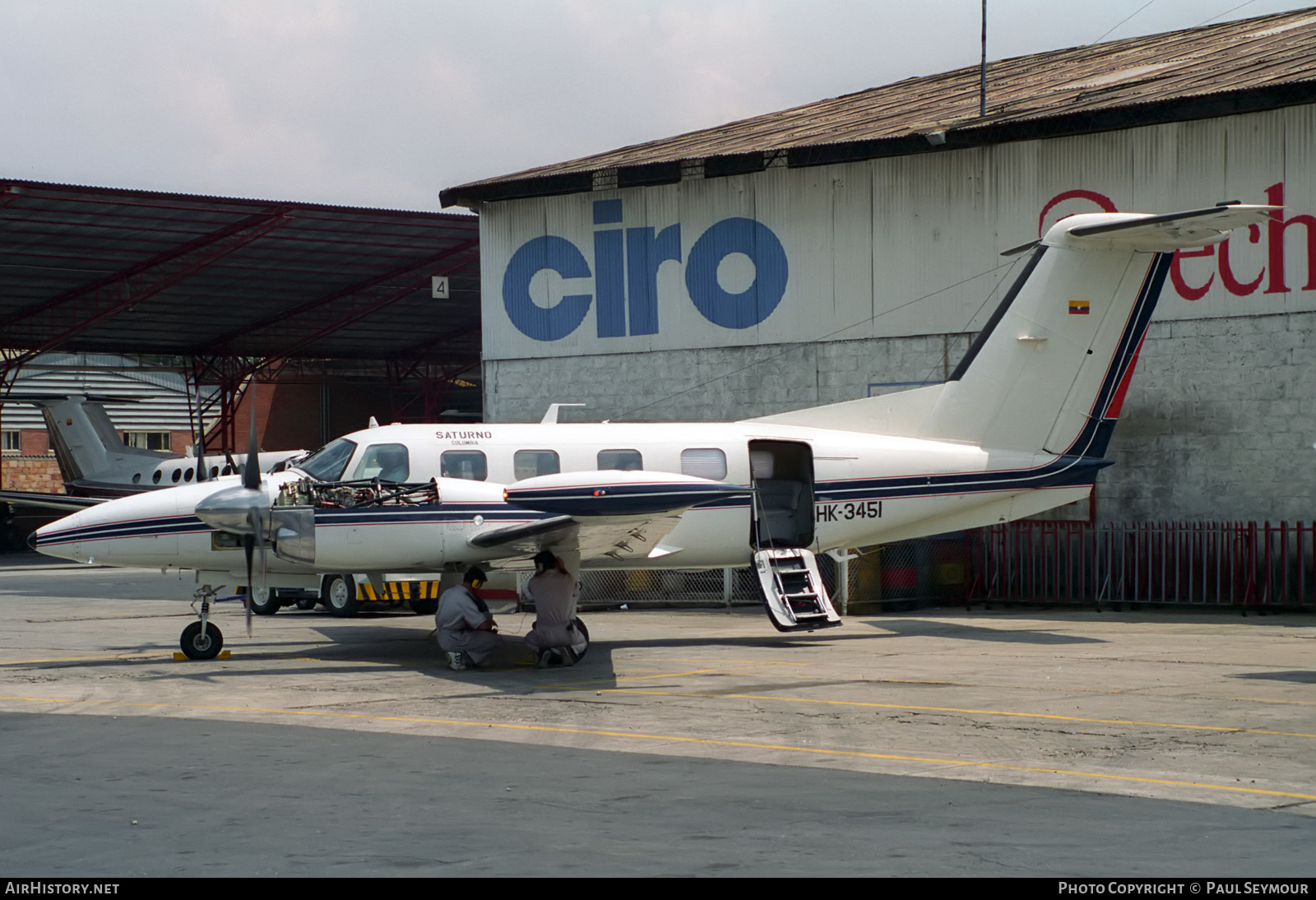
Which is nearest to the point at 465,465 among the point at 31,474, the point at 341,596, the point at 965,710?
the point at 341,596

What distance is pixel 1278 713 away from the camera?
12.2m

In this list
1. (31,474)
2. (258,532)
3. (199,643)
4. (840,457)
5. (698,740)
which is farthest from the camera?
(31,474)

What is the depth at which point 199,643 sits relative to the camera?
57.8 ft

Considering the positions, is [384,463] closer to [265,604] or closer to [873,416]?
[873,416]

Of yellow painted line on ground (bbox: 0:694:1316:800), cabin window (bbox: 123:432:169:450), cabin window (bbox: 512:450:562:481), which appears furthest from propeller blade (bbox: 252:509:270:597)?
cabin window (bbox: 123:432:169:450)

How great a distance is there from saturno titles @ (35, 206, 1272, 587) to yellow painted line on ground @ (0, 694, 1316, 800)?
3.90 metres

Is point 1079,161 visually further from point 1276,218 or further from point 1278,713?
point 1278,713

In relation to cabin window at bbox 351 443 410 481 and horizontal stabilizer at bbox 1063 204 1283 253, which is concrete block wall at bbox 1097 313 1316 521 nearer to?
horizontal stabilizer at bbox 1063 204 1283 253

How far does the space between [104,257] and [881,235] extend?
26415mm

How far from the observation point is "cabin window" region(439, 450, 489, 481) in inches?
720

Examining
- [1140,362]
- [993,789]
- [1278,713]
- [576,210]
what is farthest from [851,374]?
[993,789]

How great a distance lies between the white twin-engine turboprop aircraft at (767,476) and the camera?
676 inches

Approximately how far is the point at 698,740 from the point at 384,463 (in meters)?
8.07

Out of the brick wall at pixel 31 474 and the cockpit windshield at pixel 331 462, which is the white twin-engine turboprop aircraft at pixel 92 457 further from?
the cockpit windshield at pixel 331 462
